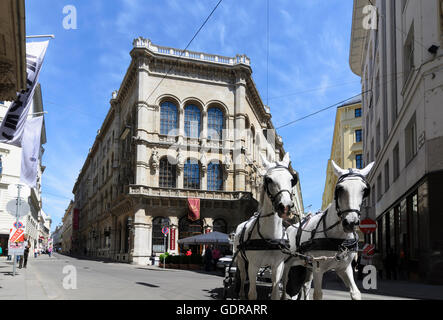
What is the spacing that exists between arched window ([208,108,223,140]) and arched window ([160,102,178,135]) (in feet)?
11.2

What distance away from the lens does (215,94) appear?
43750 mm

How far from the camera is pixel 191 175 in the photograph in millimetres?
42094

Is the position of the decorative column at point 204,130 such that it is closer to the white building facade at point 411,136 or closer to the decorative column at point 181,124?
the decorative column at point 181,124

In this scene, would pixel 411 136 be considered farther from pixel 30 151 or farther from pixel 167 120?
pixel 167 120

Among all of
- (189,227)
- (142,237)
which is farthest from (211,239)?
(189,227)

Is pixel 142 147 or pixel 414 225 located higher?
pixel 142 147

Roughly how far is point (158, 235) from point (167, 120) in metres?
11.0

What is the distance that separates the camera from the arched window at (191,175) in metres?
42.0

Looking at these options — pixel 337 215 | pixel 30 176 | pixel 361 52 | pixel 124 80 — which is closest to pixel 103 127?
pixel 124 80

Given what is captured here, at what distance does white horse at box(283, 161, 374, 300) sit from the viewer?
532cm

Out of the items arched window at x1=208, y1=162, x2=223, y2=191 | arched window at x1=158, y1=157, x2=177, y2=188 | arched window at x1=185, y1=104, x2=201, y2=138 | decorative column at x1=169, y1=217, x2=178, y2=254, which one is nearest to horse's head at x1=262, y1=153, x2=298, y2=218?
decorative column at x1=169, y1=217, x2=178, y2=254

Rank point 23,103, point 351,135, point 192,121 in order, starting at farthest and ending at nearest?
point 351,135, point 192,121, point 23,103

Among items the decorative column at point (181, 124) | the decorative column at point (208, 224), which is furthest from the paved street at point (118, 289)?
the decorative column at point (181, 124)
